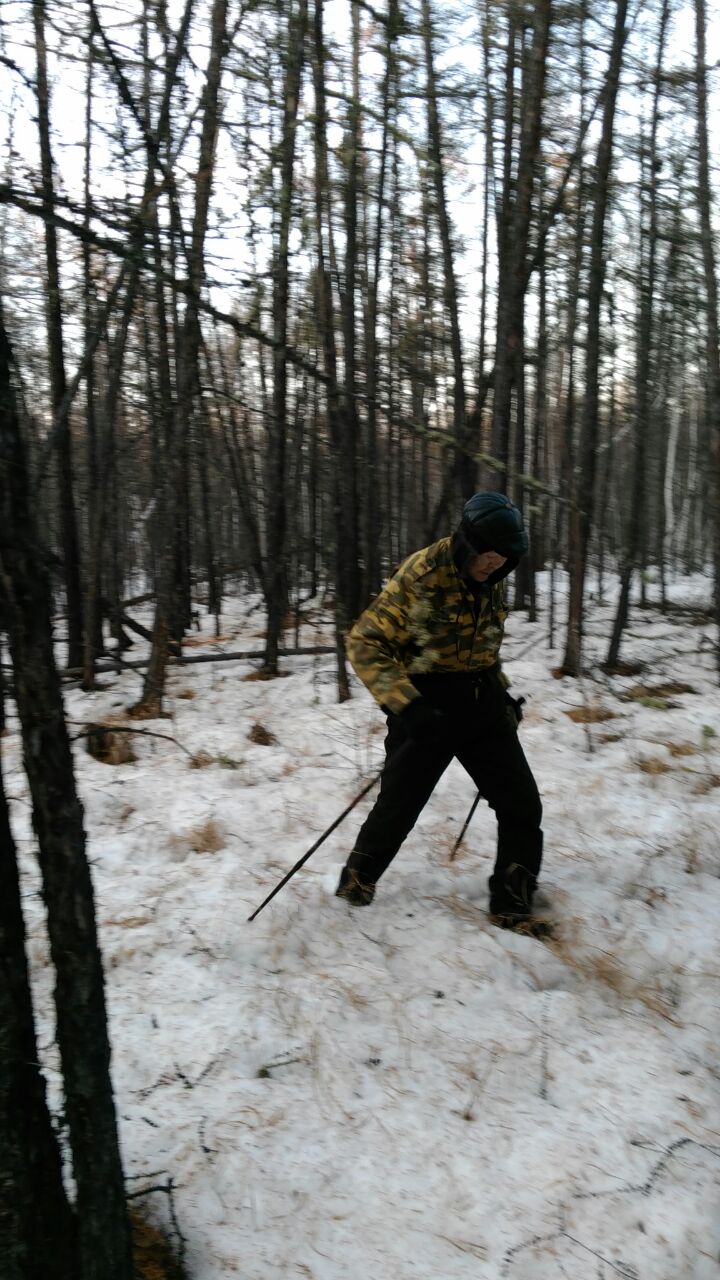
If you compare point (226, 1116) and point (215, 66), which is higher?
point (215, 66)

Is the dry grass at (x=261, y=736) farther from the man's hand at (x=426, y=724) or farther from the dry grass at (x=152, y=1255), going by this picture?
the dry grass at (x=152, y=1255)

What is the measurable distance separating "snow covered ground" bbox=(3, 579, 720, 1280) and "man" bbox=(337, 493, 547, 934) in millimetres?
276

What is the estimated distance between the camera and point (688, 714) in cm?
726

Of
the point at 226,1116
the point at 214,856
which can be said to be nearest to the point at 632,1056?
the point at 226,1116

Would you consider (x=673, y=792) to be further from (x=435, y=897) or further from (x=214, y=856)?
(x=214, y=856)

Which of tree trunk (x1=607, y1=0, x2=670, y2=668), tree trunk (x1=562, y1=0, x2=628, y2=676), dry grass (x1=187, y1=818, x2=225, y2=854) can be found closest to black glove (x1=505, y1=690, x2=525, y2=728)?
dry grass (x1=187, y1=818, x2=225, y2=854)

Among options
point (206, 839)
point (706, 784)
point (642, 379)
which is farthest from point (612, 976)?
point (642, 379)

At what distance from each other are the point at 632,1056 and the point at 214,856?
226 cm

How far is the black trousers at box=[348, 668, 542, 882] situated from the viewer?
11.3 feet

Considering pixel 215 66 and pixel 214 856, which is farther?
pixel 215 66

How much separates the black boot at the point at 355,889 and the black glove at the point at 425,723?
0.76 metres

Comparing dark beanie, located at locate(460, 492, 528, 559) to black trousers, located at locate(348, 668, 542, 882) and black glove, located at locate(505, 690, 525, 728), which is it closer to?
black trousers, located at locate(348, 668, 542, 882)

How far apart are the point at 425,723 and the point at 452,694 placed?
0.78 ft

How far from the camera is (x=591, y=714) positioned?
280 inches
